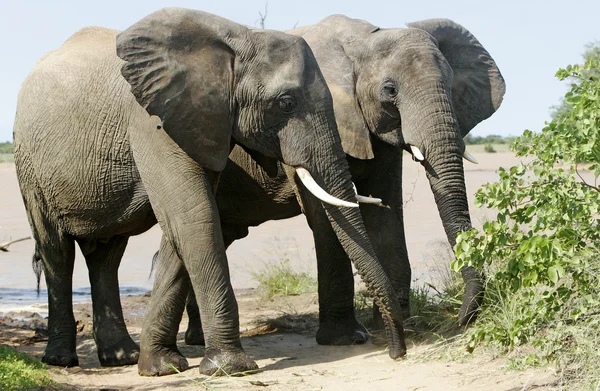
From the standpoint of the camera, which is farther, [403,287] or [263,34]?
[403,287]

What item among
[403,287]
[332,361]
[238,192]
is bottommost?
[332,361]

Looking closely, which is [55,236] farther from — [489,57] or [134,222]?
[489,57]

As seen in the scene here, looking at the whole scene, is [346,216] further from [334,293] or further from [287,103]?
[334,293]

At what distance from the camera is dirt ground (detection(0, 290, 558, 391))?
21.6 feet

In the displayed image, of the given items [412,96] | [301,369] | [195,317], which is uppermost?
[412,96]

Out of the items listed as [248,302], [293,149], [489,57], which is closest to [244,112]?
[293,149]

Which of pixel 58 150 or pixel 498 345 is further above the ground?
pixel 58 150

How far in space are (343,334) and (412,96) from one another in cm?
189

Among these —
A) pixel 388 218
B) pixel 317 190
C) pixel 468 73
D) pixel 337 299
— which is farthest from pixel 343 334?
pixel 468 73

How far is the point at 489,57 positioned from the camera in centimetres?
938

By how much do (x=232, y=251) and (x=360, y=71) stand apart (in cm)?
800

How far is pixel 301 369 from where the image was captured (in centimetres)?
761

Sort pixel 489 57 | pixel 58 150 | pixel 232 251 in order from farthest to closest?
pixel 232 251, pixel 489 57, pixel 58 150

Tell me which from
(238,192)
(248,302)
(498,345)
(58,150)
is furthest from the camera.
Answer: (248,302)
